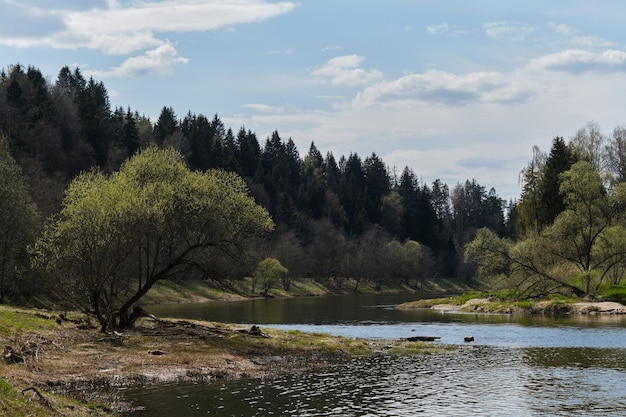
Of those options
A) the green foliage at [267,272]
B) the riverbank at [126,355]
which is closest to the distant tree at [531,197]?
the green foliage at [267,272]

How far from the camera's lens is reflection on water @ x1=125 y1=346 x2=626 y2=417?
3195 centimetres

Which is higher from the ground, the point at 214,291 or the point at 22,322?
the point at 22,322

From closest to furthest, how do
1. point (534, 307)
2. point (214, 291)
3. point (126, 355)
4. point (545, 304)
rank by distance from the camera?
point (126, 355) → point (545, 304) → point (534, 307) → point (214, 291)

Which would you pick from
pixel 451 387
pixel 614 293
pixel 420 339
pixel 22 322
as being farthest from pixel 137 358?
pixel 614 293

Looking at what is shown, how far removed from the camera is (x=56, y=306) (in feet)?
288

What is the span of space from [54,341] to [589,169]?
88730 millimetres

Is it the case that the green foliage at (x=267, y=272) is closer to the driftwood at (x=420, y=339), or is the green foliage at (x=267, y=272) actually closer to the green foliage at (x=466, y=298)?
the green foliage at (x=466, y=298)

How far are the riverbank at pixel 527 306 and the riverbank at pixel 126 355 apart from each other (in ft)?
139

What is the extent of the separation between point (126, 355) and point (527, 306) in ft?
229

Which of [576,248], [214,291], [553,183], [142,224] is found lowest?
[214,291]

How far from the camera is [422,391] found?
120 ft

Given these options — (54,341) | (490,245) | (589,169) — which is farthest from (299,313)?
(54,341)

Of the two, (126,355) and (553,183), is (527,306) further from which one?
(126,355)

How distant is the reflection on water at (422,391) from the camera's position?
32.0 metres
